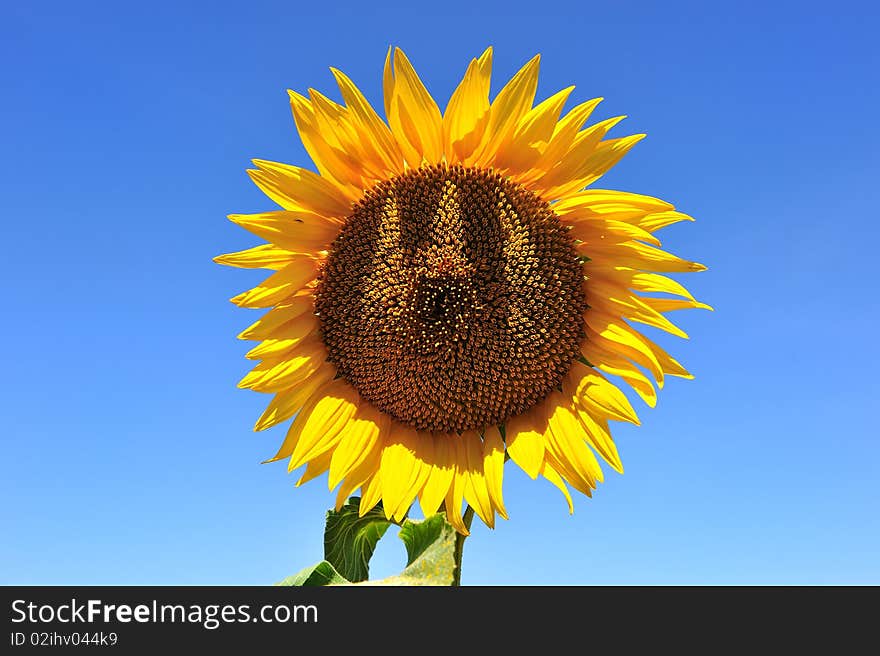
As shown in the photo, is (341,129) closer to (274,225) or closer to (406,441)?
(274,225)

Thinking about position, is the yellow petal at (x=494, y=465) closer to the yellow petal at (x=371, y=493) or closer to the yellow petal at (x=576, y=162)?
the yellow petal at (x=371, y=493)

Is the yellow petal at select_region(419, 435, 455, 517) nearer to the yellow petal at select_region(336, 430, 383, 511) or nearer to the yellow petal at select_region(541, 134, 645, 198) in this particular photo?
the yellow petal at select_region(336, 430, 383, 511)

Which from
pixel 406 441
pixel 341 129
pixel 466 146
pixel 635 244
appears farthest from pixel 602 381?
pixel 341 129

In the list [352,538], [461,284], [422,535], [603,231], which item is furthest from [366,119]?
[352,538]

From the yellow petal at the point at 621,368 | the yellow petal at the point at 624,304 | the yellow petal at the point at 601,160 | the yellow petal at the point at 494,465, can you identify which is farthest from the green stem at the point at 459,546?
the yellow petal at the point at 601,160

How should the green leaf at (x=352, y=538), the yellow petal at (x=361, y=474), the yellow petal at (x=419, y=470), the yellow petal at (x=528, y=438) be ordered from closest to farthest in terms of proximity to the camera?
the yellow petal at (x=528, y=438)
the yellow petal at (x=419, y=470)
the yellow petal at (x=361, y=474)
the green leaf at (x=352, y=538)
